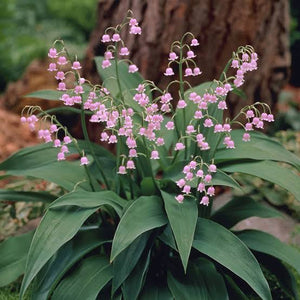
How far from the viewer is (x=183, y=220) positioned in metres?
2.47

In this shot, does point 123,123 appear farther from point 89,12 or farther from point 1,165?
point 89,12

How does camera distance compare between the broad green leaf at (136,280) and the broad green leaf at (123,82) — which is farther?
the broad green leaf at (123,82)

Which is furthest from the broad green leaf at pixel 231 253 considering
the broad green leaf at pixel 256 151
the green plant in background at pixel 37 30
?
the green plant in background at pixel 37 30

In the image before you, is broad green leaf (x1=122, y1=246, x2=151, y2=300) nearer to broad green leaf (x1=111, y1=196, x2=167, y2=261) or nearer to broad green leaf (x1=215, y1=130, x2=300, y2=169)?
broad green leaf (x1=111, y1=196, x2=167, y2=261)

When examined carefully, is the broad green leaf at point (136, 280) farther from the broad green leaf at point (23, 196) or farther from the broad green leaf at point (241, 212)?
the broad green leaf at point (23, 196)

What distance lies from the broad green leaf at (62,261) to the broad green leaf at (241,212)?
65 cm

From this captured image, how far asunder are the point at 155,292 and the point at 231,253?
0.40 m

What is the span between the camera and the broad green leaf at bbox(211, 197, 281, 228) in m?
3.04

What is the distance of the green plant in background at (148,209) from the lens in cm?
245

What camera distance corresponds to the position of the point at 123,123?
2615 millimetres

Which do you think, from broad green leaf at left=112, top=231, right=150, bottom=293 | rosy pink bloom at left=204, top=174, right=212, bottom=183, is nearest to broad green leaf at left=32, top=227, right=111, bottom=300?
broad green leaf at left=112, top=231, right=150, bottom=293

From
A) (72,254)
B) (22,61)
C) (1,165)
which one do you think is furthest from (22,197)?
(22,61)

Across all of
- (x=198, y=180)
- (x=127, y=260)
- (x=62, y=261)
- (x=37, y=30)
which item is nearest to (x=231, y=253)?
(x=198, y=180)

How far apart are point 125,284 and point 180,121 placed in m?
0.87
